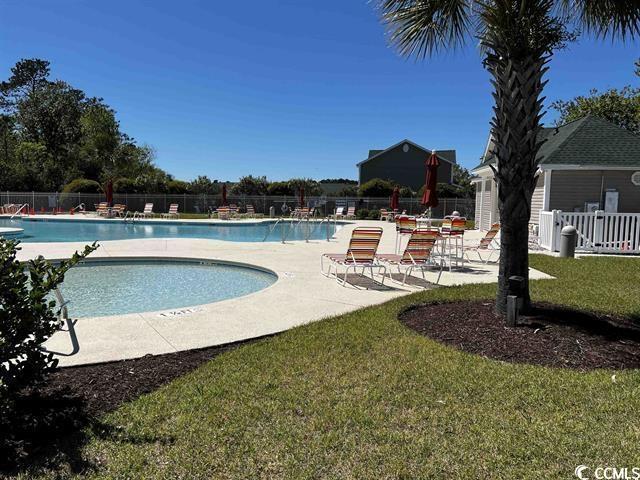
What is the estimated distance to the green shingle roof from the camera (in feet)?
49.5

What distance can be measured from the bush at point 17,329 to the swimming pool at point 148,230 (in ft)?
54.8

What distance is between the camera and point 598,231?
1395 cm

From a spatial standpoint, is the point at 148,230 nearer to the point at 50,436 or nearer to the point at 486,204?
the point at 486,204

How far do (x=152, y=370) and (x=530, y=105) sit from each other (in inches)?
200

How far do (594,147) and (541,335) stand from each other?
533 inches

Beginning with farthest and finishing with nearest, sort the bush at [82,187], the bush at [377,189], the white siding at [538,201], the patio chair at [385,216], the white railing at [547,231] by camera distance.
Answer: the bush at [377,189]
the bush at [82,187]
the patio chair at [385,216]
the white siding at [538,201]
the white railing at [547,231]

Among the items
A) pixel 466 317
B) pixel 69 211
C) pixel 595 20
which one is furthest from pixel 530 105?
pixel 69 211

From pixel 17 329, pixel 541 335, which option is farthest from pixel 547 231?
pixel 17 329

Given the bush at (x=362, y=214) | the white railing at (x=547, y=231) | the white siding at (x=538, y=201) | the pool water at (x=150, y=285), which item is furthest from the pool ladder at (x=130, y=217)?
the white railing at (x=547, y=231)

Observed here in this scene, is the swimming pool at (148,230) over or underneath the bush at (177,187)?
underneath

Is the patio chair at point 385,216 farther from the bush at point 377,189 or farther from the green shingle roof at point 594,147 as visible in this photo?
the green shingle roof at point 594,147

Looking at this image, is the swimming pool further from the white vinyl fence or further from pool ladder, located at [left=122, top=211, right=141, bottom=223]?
the white vinyl fence

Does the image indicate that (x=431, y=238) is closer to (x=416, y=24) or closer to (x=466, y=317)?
(x=466, y=317)

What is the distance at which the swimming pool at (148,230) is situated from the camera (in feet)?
68.9
